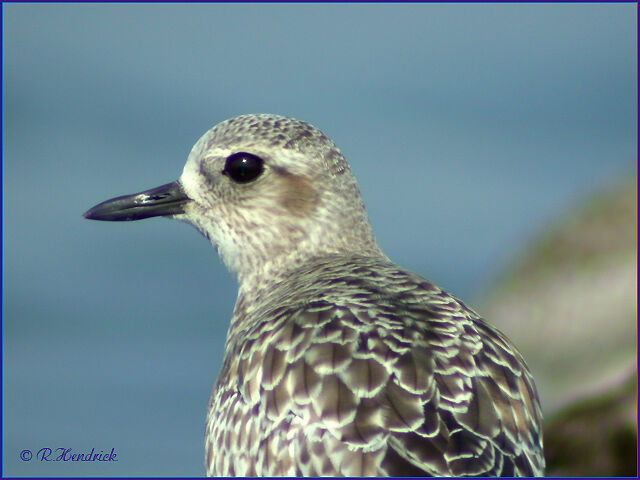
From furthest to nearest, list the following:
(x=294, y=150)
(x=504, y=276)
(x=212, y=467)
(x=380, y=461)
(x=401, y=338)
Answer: (x=504, y=276) → (x=294, y=150) → (x=212, y=467) → (x=401, y=338) → (x=380, y=461)

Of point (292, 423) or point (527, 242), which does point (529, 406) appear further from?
point (527, 242)

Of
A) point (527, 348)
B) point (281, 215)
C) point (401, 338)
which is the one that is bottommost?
point (527, 348)

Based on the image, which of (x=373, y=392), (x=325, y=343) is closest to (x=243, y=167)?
(x=325, y=343)

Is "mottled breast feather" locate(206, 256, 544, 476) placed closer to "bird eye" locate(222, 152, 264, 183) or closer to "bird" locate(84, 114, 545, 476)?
"bird" locate(84, 114, 545, 476)

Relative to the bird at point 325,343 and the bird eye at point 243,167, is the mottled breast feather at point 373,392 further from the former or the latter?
the bird eye at point 243,167

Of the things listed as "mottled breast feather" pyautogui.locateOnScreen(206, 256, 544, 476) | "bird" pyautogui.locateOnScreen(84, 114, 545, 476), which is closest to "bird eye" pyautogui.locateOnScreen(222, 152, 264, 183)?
"bird" pyautogui.locateOnScreen(84, 114, 545, 476)

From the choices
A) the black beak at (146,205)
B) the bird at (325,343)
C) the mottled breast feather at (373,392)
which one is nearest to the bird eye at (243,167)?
the bird at (325,343)

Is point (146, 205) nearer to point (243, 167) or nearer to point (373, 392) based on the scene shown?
point (243, 167)

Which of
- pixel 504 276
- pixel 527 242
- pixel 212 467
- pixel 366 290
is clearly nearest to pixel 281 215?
pixel 366 290
